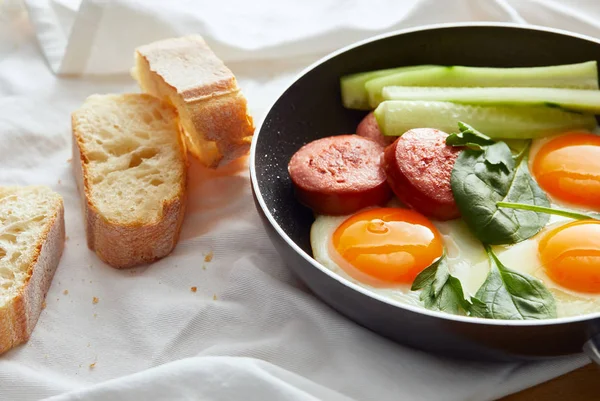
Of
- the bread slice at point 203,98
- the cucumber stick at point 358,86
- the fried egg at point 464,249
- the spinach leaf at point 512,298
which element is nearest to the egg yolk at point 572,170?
the fried egg at point 464,249

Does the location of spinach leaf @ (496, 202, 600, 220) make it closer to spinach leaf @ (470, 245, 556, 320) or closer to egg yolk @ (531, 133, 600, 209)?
egg yolk @ (531, 133, 600, 209)

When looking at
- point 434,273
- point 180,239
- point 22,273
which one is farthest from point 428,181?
point 22,273

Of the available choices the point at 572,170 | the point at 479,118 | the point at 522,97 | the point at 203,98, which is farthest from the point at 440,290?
the point at 203,98

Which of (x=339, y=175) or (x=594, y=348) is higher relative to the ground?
(x=594, y=348)

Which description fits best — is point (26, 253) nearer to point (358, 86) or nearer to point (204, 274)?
point (204, 274)

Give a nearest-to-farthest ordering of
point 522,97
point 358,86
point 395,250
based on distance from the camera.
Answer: point 395,250 < point 522,97 < point 358,86

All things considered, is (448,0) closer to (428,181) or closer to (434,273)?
(428,181)
